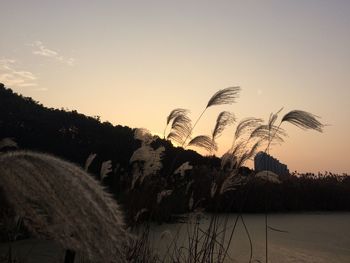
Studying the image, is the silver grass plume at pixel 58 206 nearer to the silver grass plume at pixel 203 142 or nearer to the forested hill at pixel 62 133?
the silver grass plume at pixel 203 142

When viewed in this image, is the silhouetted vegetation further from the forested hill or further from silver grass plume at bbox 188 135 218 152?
silver grass plume at bbox 188 135 218 152

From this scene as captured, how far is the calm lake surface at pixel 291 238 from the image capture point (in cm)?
677

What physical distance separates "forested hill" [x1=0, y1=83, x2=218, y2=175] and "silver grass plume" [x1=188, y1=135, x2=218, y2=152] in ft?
16.3

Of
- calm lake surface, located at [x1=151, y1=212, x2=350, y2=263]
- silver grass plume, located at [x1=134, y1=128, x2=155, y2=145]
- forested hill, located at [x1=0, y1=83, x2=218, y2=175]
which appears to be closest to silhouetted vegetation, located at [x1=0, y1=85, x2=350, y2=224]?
forested hill, located at [x1=0, y1=83, x2=218, y2=175]

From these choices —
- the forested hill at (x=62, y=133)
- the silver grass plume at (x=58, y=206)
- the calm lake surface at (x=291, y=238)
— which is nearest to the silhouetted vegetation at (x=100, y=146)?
the forested hill at (x=62, y=133)

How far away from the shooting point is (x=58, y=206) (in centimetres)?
94

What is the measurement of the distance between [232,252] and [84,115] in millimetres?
6656

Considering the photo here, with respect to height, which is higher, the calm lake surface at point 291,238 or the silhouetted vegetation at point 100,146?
the silhouetted vegetation at point 100,146

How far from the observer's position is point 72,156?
11.0 metres

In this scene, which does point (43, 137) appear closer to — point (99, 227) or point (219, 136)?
point (219, 136)

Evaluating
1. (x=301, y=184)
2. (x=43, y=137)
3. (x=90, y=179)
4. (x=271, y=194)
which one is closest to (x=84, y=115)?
(x=43, y=137)

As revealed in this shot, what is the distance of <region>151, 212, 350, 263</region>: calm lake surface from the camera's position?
22.2ft

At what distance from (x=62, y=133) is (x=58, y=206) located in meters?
10.6

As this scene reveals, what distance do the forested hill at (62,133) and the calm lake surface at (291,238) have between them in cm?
250
